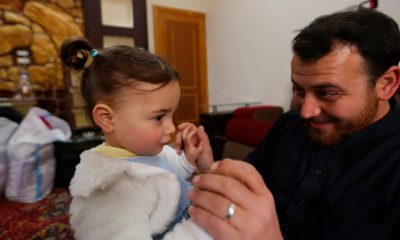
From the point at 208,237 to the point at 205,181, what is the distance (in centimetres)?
11

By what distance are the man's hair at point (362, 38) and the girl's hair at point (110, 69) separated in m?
0.46

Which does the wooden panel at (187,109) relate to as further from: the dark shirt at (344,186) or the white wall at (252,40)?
the dark shirt at (344,186)

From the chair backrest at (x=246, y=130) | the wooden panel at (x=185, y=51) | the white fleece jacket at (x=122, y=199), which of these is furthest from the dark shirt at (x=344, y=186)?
the wooden panel at (x=185, y=51)


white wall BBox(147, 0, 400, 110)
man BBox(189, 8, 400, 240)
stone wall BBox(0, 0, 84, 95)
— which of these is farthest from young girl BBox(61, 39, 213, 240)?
stone wall BBox(0, 0, 84, 95)

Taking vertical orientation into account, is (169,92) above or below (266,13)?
below

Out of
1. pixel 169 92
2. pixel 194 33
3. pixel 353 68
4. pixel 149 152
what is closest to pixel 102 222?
pixel 149 152

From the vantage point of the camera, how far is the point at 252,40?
3.83 m

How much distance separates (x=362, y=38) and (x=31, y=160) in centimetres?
240

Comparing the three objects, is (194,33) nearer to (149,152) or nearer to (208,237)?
(149,152)

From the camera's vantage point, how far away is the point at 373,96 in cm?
90

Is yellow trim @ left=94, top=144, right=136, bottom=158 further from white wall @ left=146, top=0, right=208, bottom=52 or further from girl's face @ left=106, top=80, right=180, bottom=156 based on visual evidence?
white wall @ left=146, top=0, right=208, bottom=52

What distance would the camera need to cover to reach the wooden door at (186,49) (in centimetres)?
435

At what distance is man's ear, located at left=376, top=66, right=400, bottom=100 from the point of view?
90 centimetres

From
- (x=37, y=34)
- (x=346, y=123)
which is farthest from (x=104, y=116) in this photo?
(x=37, y=34)
